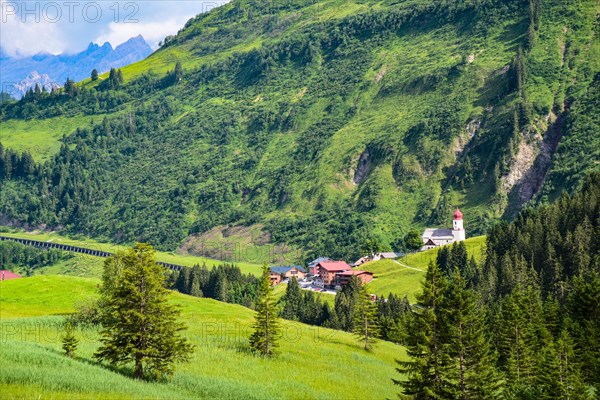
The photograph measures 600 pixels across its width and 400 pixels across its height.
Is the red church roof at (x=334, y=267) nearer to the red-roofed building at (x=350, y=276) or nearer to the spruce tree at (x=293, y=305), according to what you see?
the red-roofed building at (x=350, y=276)

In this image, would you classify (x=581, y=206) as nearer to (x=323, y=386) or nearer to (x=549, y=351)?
(x=549, y=351)

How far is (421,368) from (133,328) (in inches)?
789

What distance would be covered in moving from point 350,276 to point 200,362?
4987 inches

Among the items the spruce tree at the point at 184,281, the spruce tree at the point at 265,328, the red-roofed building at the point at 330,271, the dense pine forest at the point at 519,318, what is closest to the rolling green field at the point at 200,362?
the spruce tree at the point at 265,328

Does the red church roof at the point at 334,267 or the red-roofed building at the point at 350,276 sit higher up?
→ the red church roof at the point at 334,267

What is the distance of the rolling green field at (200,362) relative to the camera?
129ft

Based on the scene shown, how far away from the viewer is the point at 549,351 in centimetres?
6009

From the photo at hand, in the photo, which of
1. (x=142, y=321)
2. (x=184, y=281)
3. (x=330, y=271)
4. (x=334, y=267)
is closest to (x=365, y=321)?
(x=142, y=321)

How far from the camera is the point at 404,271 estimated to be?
17412 centimetres

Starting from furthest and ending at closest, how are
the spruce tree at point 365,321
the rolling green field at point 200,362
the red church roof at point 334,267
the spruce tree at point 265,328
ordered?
the red church roof at point 334,267, the spruce tree at point 365,321, the spruce tree at point 265,328, the rolling green field at point 200,362

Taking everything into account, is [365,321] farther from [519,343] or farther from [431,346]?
[431,346]

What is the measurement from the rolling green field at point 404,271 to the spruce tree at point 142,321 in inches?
4270

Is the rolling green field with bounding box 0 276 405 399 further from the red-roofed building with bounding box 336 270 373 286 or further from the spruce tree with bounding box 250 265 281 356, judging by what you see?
the red-roofed building with bounding box 336 270 373 286

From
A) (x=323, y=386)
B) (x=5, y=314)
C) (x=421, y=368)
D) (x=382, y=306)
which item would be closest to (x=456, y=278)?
(x=421, y=368)
